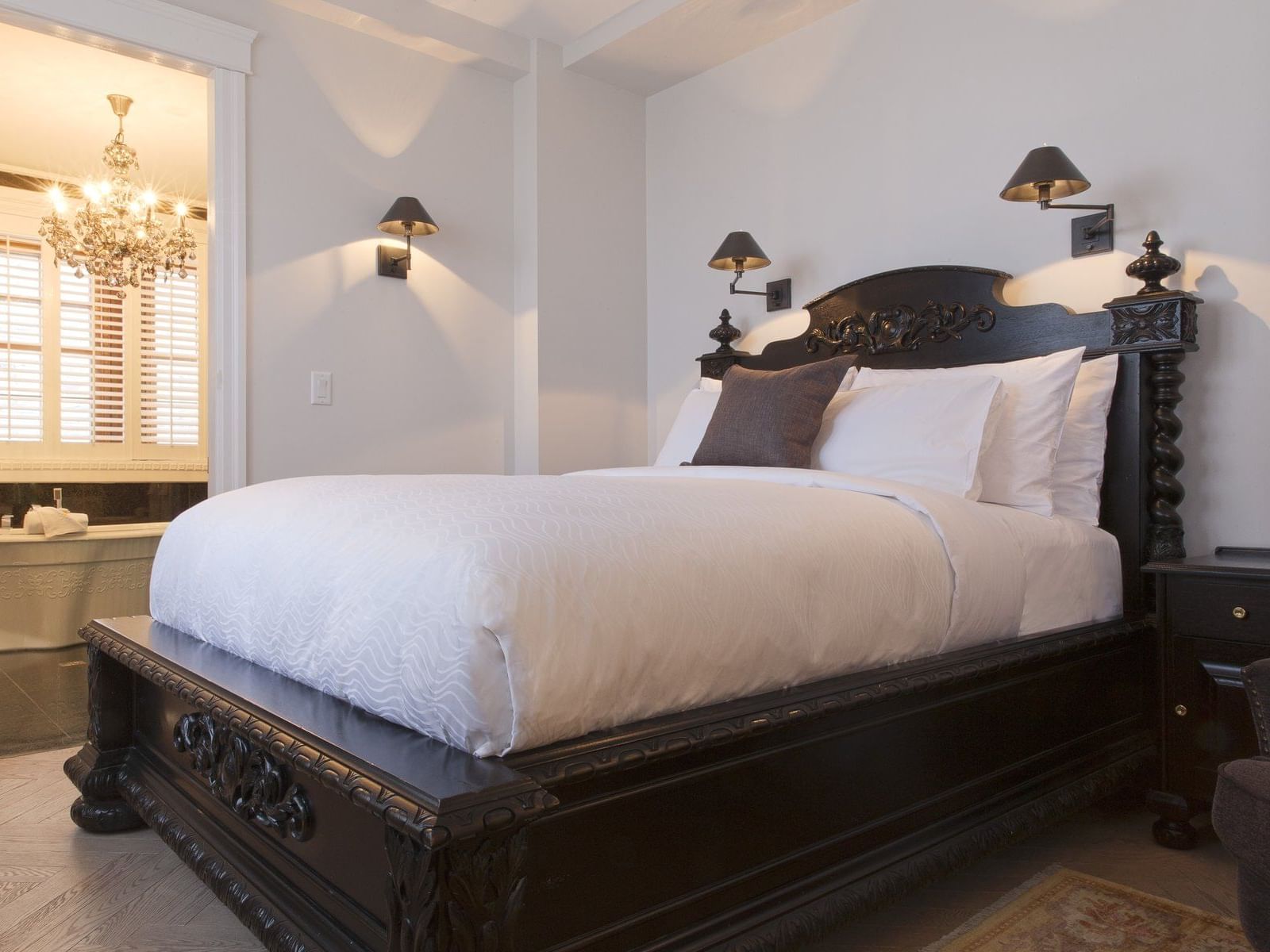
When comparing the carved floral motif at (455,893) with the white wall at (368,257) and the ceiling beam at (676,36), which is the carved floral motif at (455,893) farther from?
the ceiling beam at (676,36)

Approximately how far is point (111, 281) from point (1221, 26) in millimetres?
4763

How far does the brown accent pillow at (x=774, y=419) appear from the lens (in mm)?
2498

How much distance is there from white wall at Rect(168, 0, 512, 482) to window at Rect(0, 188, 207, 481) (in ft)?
8.20

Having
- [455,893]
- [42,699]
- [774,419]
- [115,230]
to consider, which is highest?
[115,230]

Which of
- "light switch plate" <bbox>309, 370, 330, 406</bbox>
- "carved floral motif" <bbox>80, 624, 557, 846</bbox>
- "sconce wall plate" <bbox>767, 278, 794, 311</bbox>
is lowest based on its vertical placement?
"carved floral motif" <bbox>80, 624, 557, 846</bbox>

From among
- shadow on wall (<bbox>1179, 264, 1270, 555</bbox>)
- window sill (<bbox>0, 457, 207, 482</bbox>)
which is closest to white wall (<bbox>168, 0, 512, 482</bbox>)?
shadow on wall (<bbox>1179, 264, 1270, 555</bbox>)

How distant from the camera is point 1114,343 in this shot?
2396 mm

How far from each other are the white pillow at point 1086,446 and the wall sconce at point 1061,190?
16.7 inches

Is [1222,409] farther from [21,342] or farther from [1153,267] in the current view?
[21,342]

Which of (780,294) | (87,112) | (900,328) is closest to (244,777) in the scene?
(900,328)

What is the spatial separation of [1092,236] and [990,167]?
0.44 metres

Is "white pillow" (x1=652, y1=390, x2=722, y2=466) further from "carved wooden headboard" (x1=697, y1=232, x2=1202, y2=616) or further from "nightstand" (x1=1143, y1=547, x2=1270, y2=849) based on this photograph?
"nightstand" (x1=1143, y1=547, x2=1270, y2=849)

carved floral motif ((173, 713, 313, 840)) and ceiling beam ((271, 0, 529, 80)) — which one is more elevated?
ceiling beam ((271, 0, 529, 80))

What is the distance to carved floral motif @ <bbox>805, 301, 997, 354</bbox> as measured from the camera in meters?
2.79
